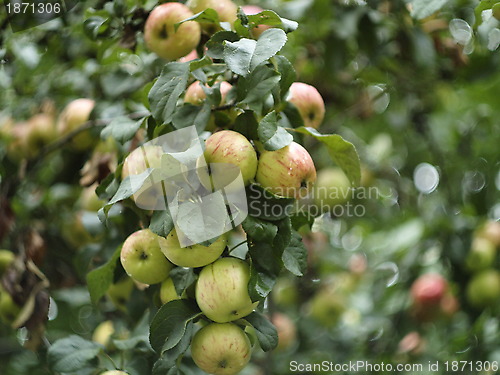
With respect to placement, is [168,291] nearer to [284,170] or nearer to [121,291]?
[284,170]

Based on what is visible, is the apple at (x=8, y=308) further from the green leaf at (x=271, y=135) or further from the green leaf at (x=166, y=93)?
the green leaf at (x=271, y=135)

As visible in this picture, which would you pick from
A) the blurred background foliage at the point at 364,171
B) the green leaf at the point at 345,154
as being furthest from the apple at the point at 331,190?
the green leaf at the point at 345,154

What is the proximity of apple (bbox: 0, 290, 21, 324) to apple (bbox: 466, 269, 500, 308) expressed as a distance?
1.44m

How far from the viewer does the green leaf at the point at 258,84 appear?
3.13ft

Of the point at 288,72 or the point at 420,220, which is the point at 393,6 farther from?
the point at 288,72

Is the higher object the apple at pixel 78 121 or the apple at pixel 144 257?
the apple at pixel 144 257

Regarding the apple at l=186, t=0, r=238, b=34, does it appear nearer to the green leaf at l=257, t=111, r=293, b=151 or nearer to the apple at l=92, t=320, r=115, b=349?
the green leaf at l=257, t=111, r=293, b=151

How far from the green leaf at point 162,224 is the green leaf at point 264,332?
0.24 metres

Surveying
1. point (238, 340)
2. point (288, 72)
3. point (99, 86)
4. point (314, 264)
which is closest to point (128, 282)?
point (238, 340)

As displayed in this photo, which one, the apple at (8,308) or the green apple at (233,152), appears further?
the apple at (8,308)

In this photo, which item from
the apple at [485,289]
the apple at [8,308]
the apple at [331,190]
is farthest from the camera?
the apple at [331,190]

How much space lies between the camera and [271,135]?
0.91 meters

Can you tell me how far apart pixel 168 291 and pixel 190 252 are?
162 millimetres

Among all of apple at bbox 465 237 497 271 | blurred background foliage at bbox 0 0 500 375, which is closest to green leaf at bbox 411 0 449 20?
blurred background foliage at bbox 0 0 500 375
